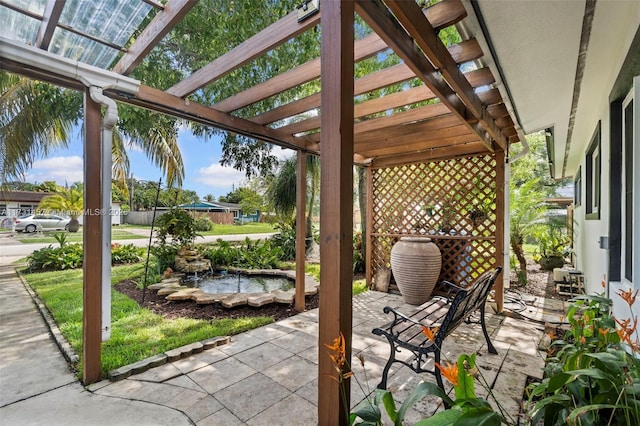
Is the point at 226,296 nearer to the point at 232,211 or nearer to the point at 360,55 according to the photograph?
the point at 360,55

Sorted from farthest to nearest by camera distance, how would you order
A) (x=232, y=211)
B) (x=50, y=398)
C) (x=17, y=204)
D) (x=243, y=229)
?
(x=232, y=211) → (x=243, y=229) → (x=17, y=204) → (x=50, y=398)

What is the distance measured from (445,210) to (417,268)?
1195 millimetres

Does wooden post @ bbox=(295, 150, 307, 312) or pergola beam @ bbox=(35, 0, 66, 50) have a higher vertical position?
pergola beam @ bbox=(35, 0, 66, 50)

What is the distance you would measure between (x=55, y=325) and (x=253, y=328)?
227 cm

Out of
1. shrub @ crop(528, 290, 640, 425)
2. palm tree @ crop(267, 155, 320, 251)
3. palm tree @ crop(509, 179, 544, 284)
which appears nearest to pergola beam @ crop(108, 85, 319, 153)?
shrub @ crop(528, 290, 640, 425)

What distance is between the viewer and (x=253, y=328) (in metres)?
3.45

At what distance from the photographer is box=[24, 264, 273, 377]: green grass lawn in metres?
2.73

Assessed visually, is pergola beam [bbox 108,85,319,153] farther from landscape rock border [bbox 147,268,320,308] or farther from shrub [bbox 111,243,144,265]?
shrub [bbox 111,243,144,265]

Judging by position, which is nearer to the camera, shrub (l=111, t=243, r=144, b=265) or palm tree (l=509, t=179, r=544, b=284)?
palm tree (l=509, t=179, r=544, b=284)

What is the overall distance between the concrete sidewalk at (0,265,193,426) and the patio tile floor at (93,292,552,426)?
0.10 metres

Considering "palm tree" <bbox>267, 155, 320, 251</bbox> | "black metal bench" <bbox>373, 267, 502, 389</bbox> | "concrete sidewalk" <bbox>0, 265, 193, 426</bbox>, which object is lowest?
"concrete sidewalk" <bbox>0, 265, 193, 426</bbox>

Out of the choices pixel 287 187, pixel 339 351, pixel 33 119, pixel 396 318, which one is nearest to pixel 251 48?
pixel 339 351

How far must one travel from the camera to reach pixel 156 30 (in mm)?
1914

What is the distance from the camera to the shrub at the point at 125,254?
7500mm
